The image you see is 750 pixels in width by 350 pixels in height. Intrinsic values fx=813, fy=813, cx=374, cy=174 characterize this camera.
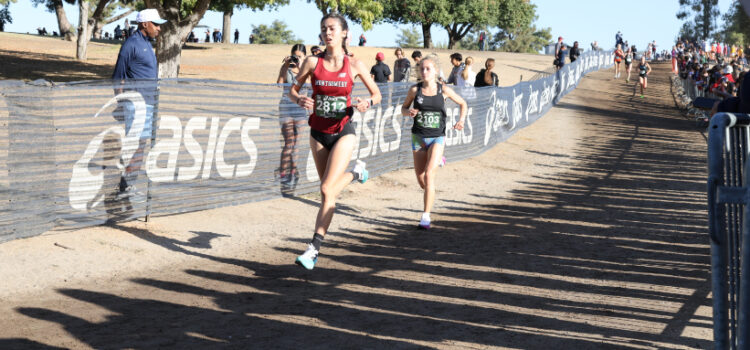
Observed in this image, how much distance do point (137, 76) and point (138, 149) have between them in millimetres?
929

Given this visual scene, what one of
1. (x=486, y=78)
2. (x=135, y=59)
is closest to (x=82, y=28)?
(x=486, y=78)

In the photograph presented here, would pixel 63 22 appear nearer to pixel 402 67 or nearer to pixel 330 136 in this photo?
pixel 402 67

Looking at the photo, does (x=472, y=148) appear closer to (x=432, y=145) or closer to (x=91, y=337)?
(x=432, y=145)

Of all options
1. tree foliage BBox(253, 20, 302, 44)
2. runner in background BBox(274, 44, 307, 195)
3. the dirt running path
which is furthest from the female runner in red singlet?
tree foliage BBox(253, 20, 302, 44)

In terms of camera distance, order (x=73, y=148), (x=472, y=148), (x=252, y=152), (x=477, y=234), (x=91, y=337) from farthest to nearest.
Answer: (x=472, y=148), (x=252, y=152), (x=477, y=234), (x=73, y=148), (x=91, y=337)

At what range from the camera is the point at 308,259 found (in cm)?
686

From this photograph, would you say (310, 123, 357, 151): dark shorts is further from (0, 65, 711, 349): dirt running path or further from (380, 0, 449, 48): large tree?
(380, 0, 449, 48): large tree

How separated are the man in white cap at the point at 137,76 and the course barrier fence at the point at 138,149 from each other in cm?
2

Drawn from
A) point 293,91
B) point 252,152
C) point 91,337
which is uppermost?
point 293,91

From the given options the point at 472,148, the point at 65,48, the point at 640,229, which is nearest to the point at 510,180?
the point at 472,148

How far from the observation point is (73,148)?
7781mm

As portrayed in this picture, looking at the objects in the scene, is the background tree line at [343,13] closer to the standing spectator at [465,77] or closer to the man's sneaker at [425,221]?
the standing spectator at [465,77]

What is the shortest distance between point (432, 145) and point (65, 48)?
140 feet

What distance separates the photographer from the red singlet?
280 inches
